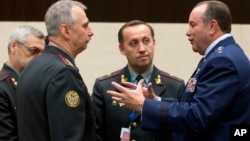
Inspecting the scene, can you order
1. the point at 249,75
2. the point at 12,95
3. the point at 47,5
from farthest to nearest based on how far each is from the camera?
the point at 47,5 < the point at 12,95 < the point at 249,75

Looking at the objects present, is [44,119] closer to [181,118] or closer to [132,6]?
[181,118]

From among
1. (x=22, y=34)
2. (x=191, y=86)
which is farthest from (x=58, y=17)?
(x=22, y=34)

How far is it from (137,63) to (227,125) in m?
0.79

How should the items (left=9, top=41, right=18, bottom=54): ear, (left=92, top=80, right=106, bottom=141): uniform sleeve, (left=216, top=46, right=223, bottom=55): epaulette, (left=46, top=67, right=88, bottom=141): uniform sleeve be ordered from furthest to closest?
(left=9, top=41, right=18, bottom=54): ear < (left=92, top=80, right=106, bottom=141): uniform sleeve < (left=216, top=46, right=223, bottom=55): epaulette < (left=46, top=67, right=88, bottom=141): uniform sleeve

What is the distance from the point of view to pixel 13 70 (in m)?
3.06

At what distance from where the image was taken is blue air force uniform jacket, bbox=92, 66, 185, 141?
2807 mm

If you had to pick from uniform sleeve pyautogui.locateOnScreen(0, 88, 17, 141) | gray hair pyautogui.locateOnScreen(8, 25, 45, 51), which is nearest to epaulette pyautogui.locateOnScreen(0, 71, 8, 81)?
uniform sleeve pyautogui.locateOnScreen(0, 88, 17, 141)

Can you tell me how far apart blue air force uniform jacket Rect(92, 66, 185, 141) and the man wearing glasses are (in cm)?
46

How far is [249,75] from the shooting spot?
234cm

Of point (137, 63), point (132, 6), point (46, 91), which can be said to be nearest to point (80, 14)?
point (46, 91)

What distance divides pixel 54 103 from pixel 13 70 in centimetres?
99

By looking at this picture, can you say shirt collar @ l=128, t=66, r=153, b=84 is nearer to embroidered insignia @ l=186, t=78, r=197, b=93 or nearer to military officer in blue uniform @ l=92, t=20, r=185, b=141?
military officer in blue uniform @ l=92, t=20, r=185, b=141

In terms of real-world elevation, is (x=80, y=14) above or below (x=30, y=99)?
above

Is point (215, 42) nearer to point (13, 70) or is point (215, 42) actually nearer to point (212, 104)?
point (212, 104)
